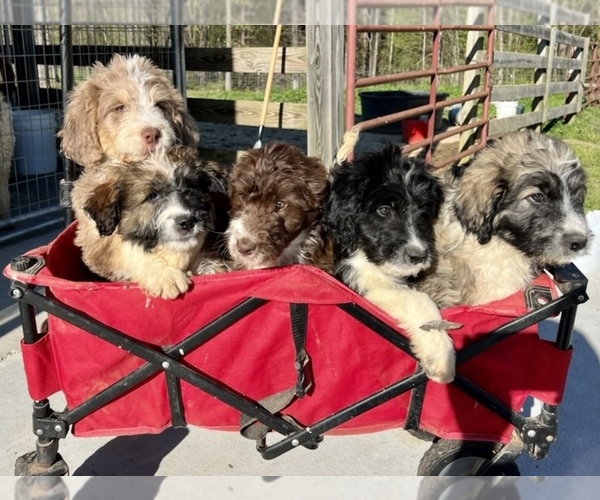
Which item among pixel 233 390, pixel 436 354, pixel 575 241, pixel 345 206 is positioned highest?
pixel 345 206

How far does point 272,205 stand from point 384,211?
491 mm

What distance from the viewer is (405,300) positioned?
266cm

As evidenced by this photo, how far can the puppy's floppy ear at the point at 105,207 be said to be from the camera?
2676 millimetres

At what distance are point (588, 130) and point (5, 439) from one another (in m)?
14.3

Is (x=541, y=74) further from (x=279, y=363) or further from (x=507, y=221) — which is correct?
(x=279, y=363)

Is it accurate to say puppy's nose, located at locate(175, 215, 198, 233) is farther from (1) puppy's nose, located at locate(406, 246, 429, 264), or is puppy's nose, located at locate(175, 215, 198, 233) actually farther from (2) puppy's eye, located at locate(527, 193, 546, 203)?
(2) puppy's eye, located at locate(527, 193, 546, 203)

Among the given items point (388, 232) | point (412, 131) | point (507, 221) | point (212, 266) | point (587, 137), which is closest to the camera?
point (388, 232)

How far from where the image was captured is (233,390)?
8.79 ft

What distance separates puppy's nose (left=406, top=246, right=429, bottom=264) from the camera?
8.82ft

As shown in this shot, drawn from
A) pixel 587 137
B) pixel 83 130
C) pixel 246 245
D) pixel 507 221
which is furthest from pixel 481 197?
pixel 587 137

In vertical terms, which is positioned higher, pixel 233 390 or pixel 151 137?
pixel 151 137

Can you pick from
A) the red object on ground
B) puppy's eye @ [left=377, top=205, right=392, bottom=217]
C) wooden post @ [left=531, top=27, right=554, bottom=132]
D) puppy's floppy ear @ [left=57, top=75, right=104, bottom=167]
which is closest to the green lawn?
wooden post @ [left=531, top=27, right=554, bottom=132]

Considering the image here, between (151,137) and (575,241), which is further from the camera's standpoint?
(151,137)

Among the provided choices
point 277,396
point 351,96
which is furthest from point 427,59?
point 277,396
